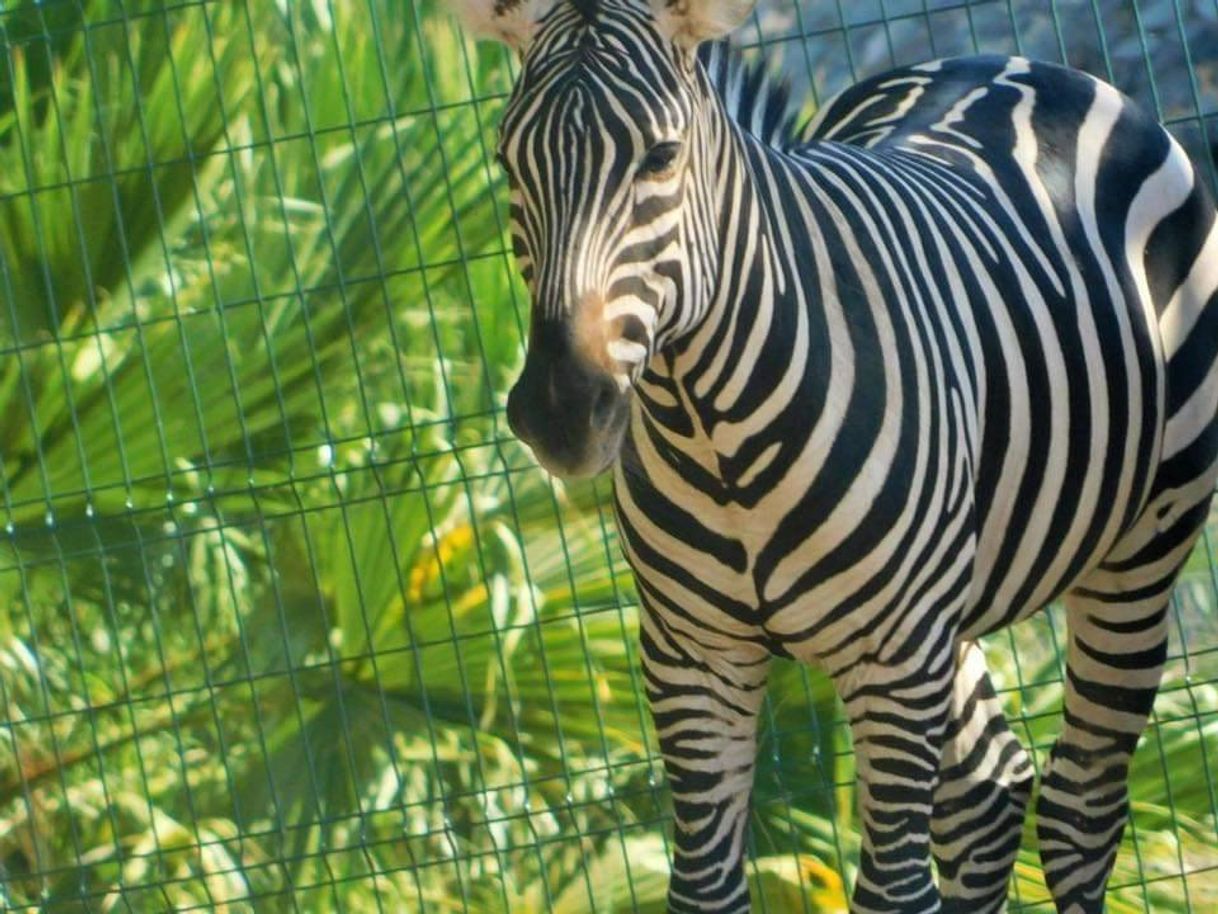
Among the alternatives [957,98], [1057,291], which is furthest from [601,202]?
[957,98]

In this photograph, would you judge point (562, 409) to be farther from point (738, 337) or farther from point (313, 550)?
point (313, 550)

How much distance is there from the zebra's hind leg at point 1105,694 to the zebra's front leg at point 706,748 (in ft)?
3.54

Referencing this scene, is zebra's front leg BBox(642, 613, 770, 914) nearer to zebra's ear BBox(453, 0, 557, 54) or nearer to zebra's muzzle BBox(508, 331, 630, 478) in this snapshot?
zebra's muzzle BBox(508, 331, 630, 478)

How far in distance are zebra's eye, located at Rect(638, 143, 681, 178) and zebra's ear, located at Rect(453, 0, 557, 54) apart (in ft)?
1.28

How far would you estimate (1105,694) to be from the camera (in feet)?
14.8

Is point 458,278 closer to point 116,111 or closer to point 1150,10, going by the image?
point 116,111

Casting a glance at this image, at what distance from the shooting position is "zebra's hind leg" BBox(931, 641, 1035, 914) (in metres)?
A: 4.59

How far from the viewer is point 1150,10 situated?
13.9 metres

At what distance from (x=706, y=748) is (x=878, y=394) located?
760mm

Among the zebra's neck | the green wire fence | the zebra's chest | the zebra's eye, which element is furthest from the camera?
the green wire fence

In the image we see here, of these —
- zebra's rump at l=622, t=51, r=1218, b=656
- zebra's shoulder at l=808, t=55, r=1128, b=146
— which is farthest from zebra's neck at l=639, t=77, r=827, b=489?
zebra's shoulder at l=808, t=55, r=1128, b=146

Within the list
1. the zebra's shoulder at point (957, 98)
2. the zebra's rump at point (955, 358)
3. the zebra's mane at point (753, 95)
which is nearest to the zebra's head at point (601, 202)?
the zebra's rump at point (955, 358)

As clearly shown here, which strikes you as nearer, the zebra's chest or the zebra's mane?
the zebra's chest

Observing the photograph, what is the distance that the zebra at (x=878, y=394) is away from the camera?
2.98 m
